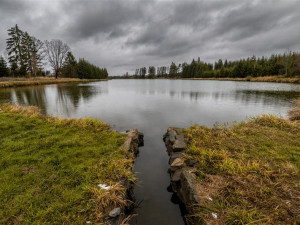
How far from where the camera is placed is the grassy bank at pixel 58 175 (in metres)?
2.64

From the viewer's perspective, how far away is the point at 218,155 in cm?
431

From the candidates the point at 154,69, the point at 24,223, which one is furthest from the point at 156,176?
the point at 154,69

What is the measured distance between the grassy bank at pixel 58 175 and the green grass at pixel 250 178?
2.03m

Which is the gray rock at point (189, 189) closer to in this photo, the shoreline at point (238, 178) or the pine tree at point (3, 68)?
the shoreline at point (238, 178)

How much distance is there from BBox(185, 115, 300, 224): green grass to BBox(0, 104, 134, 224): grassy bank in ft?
6.65

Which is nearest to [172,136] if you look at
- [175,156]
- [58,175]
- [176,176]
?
[175,156]

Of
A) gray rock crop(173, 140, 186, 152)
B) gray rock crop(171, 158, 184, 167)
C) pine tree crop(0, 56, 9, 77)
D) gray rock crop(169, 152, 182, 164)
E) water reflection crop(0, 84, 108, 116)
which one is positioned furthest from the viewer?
pine tree crop(0, 56, 9, 77)

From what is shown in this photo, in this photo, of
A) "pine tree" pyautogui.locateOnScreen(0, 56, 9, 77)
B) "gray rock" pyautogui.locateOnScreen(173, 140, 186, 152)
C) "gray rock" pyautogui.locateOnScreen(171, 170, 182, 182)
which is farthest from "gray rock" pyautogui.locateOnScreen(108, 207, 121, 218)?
"pine tree" pyautogui.locateOnScreen(0, 56, 9, 77)

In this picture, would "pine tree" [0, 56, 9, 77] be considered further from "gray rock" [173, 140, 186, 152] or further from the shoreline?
the shoreline

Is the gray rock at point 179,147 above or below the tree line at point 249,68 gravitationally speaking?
below

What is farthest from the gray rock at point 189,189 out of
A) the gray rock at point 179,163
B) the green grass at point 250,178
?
the gray rock at point 179,163

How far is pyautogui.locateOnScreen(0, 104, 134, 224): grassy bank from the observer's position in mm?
2641

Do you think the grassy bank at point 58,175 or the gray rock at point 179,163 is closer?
the grassy bank at point 58,175

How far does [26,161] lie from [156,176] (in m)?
4.07
